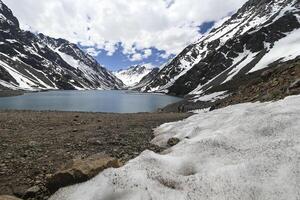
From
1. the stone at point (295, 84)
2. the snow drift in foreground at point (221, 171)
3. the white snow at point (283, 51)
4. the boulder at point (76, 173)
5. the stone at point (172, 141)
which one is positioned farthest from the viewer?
the white snow at point (283, 51)

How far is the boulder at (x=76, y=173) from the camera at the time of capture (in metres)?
13.3

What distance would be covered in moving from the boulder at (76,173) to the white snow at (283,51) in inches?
4597

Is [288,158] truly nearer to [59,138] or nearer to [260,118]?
[260,118]

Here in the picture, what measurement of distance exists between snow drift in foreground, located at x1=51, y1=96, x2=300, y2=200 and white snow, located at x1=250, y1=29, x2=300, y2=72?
112175 millimetres

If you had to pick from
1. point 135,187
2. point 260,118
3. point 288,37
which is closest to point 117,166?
point 135,187

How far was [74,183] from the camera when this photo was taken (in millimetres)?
13328

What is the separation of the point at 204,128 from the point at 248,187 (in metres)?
9.91

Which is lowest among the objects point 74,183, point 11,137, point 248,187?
point 248,187

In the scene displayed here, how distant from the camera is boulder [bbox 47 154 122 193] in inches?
525

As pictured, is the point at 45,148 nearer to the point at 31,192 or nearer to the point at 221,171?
the point at 31,192

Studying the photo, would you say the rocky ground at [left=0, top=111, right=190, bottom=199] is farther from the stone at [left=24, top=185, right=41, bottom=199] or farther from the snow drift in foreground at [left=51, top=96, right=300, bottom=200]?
the snow drift in foreground at [left=51, top=96, right=300, bottom=200]

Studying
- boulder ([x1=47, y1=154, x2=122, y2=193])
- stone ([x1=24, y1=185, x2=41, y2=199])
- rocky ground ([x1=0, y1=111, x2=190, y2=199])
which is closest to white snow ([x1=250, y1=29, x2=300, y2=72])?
rocky ground ([x1=0, y1=111, x2=190, y2=199])

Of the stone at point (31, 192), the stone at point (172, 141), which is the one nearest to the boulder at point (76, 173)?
the stone at point (31, 192)

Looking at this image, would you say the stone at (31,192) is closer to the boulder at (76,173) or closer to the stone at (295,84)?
the boulder at (76,173)
